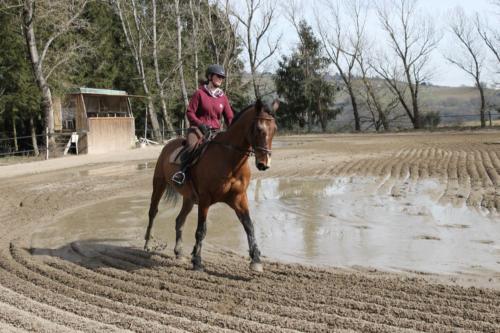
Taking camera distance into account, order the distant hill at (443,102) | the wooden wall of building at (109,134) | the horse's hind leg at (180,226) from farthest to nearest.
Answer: the distant hill at (443,102), the wooden wall of building at (109,134), the horse's hind leg at (180,226)

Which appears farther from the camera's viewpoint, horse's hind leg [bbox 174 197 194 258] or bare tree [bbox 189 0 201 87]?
bare tree [bbox 189 0 201 87]

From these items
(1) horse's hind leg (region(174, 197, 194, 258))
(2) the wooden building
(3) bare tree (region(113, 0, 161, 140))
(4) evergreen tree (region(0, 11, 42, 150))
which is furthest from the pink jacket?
(3) bare tree (region(113, 0, 161, 140))

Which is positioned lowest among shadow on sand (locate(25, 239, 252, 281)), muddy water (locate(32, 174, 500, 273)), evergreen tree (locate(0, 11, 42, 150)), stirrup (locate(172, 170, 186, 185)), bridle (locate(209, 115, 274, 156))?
muddy water (locate(32, 174, 500, 273))

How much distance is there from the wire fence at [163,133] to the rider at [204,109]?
18.8m

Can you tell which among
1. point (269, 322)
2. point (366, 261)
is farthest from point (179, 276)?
point (366, 261)

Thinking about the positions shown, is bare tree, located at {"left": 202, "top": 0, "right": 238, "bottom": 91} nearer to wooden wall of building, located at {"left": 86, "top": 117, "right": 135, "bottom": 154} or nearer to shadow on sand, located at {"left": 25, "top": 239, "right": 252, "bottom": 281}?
wooden wall of building, located at {"left": 86, "top": 117, "right": 135, "bottom": 154}

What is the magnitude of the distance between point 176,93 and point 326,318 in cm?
3406

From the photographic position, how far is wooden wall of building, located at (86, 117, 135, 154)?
27042 millimetres

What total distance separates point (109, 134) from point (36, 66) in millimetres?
5346

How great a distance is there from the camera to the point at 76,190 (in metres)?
13.9

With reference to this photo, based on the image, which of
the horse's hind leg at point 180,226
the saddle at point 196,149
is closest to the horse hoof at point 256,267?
the horse's hind leg at point 180,226

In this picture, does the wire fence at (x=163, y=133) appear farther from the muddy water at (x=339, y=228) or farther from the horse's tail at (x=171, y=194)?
the horse's tail at (x=171, y=194)

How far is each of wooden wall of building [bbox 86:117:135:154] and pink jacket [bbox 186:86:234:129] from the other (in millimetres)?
21201

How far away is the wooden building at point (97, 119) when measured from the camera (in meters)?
27.0
